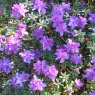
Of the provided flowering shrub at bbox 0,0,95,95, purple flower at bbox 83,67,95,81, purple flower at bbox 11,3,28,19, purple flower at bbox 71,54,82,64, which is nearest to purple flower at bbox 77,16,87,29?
flowering shrub at bbox 0,0,95,95

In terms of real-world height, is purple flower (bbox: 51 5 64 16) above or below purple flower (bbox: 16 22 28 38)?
above

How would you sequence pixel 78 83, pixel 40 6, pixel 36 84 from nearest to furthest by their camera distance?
1. pixel 36 84
2. pixel 78 83
3. pixel 40 6

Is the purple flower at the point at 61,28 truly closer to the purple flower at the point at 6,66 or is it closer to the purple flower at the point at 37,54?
the purple flower at the point at 37,54

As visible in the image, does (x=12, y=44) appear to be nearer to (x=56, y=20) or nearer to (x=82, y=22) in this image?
(x=56, y=20)

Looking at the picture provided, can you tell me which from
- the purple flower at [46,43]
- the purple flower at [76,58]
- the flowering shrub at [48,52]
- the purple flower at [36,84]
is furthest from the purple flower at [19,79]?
the purple flower at [76,58]

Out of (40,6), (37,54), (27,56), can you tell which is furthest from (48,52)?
(40,6)

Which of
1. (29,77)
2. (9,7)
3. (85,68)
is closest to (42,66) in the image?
(29,77)

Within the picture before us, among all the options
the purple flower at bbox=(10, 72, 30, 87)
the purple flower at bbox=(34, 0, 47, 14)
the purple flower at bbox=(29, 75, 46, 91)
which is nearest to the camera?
the purple flower at bbox=(29, 75, 46, 91)

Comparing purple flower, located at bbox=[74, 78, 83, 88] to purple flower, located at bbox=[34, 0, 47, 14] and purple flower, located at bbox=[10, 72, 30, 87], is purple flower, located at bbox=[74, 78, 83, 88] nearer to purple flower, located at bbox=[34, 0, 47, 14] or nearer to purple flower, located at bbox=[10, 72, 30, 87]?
purple flower, located at bbox=[10, 72, 30, 87]
